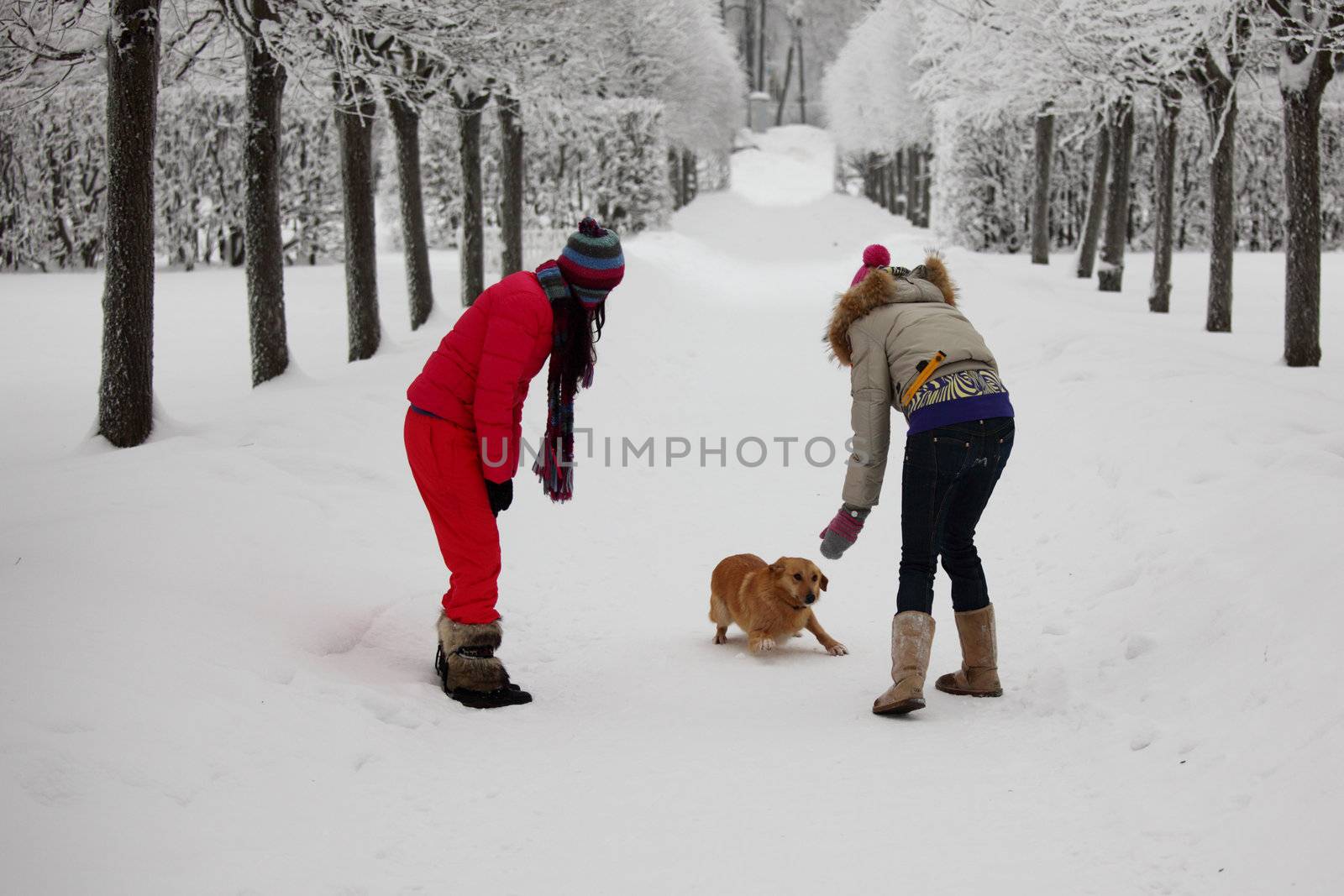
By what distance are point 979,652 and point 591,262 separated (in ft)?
7.37

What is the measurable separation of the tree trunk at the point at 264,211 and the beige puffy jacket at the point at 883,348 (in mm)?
6000

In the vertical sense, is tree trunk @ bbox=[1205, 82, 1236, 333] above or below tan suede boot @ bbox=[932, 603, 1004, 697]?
above

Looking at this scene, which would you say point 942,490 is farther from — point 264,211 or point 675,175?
point 675,175

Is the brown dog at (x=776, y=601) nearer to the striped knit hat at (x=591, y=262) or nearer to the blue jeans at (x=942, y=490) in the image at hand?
the blue jeans at (x=942, y=490)

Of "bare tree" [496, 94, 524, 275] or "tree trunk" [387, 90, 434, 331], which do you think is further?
"bare tree" [496, 94, 524, 275]

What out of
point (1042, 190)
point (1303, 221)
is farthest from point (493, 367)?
point (1042, 190)

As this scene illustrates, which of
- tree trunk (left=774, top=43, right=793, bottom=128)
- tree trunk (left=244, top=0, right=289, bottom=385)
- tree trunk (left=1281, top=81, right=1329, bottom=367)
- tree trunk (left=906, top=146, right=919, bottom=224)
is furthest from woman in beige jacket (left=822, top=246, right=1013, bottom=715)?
tree trunk (left=774, top=43, right=793, bottom=128)

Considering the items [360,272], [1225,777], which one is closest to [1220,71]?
[360,272]

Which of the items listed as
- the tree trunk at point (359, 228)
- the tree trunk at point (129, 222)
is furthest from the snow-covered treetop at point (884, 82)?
the tree trunk at point (129, 222)

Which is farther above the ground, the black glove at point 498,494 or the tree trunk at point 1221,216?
the tree trunk at point 1221,216

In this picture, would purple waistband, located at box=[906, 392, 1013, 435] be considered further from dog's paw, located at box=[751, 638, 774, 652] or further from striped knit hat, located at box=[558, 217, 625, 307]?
dog's paw, located at box=[751, 638, 774, 652]

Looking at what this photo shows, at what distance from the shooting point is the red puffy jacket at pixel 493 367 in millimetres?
4242

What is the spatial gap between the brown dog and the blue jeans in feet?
2.50

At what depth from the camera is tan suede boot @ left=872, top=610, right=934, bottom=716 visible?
14.1ft
